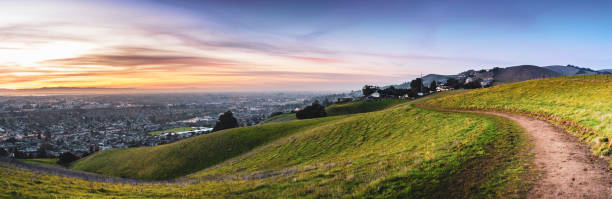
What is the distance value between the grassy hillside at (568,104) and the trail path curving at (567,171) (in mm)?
1204

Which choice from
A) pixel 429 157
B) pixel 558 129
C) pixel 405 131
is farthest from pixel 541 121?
pixel 429 157

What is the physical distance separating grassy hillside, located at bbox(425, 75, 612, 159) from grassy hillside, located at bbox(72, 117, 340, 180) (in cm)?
3084

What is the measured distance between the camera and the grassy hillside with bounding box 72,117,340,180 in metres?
38.9

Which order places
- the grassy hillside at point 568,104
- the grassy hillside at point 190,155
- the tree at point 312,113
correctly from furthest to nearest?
the tree at point 312,113, the grassy hillside at point 190,155, the grassy hillside at point 568,104

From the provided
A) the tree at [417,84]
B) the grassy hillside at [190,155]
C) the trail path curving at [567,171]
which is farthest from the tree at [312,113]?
the tree at [417,84]

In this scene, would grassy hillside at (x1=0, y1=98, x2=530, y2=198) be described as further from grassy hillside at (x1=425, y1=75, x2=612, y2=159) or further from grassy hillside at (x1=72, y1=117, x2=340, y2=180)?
grassy hillside at (x1=72, y1=117, x2=340, y2=180)

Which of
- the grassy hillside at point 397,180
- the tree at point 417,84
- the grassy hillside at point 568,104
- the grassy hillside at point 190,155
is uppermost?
the tree at point 417,84

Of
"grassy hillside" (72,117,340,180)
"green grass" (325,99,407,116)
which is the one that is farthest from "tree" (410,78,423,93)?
"grassy hillside" (72,117,340,180)

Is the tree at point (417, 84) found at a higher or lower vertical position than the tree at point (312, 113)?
higher

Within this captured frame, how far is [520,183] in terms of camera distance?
34.6ft

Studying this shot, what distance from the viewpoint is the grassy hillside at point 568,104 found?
17359 mm

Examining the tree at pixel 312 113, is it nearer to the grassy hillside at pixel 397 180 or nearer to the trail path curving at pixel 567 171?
the grassy hillside at pixel 397 180

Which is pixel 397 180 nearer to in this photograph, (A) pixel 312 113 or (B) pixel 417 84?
(A) pixel 312 113

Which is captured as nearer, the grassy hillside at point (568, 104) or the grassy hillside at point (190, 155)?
the grassy hillside at point (568, 104)
